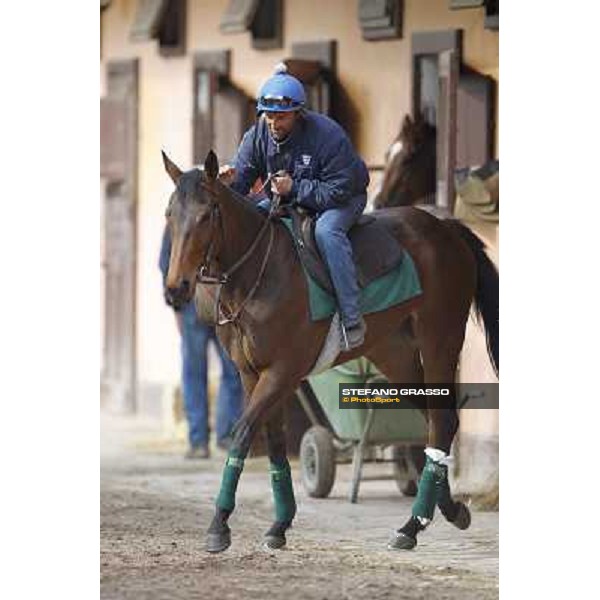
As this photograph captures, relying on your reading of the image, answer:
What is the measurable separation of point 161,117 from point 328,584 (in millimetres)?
6172

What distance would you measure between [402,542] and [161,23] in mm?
4105

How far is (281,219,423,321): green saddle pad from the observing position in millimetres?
12609

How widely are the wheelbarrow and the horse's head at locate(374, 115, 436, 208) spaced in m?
1.08

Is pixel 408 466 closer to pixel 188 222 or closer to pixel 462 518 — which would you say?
pixel 462 518

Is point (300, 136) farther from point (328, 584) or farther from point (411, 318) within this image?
point (328, 584)

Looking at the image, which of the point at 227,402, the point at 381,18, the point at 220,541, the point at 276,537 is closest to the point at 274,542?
the point at 276,537

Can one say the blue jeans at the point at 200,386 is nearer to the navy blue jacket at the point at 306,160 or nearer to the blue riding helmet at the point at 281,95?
the navy blue jacket at the point at 306,160

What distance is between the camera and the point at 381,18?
14141 mm

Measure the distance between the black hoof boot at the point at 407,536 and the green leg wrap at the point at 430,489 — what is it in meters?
0.05

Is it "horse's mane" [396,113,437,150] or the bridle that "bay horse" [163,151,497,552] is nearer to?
the bridle

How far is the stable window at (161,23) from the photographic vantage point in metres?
15.1

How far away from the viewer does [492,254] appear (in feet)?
45.2

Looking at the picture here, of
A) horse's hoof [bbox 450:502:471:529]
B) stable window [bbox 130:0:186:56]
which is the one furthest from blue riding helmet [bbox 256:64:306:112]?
stable window [bbox 130:0:186:56]
